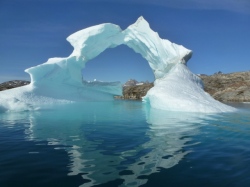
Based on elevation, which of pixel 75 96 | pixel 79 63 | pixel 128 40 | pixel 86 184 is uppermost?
pixel 128 40

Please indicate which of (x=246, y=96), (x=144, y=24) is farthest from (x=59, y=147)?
(x=246, y=96)

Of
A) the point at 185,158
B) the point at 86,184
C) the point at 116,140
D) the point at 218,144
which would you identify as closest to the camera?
the point at 86,184

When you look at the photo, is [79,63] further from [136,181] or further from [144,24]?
[136,181]

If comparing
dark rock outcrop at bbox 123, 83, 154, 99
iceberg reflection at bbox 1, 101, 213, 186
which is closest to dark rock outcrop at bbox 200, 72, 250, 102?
dark rock outcrop at bbox 123, 83, 154, 99

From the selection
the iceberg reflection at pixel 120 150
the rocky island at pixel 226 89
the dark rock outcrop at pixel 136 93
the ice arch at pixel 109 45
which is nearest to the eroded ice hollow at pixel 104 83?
the ice arch at pixel 109 45

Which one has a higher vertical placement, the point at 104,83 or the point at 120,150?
the point at 104,83

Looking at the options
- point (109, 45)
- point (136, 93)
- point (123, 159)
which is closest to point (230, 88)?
point (136, 93)

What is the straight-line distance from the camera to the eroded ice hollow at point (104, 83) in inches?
800

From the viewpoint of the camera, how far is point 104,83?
3428 cm

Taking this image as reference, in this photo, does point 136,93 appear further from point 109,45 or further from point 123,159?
point 123,159

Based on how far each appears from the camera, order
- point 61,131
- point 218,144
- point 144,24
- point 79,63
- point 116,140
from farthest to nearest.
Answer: point 79,63 → point 144,24 → point 61,131 → point 116,140 → point 218,144

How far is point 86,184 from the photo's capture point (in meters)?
4.61

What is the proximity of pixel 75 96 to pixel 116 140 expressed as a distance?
2317cm

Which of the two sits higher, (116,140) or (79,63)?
(79,63)
